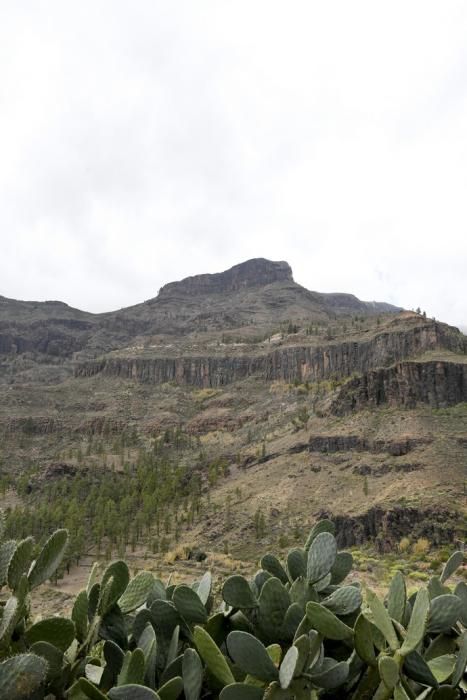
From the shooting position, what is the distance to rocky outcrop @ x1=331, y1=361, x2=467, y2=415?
54.0m

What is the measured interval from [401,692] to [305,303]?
18163cm

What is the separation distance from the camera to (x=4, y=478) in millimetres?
66375

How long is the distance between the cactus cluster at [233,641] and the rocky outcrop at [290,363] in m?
78.1

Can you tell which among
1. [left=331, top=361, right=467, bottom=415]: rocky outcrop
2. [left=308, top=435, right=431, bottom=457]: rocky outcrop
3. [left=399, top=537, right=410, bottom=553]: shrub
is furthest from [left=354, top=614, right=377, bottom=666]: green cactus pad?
[left=331, top=361, right=467, bottom=415]: rocky outcrop

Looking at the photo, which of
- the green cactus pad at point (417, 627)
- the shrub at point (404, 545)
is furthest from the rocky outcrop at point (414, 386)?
the green cactus pad at point (417, 627)

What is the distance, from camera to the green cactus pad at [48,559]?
2.57 meters

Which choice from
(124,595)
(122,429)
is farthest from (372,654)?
(122,429)

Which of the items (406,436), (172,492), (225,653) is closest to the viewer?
(225,653)

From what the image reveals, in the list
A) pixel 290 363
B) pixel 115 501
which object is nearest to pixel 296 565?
pixel 115 501

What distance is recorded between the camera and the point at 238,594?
278cm

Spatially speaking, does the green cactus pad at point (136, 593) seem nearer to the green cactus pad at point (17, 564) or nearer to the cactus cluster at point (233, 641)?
the cactus cluster at point (233, 641)

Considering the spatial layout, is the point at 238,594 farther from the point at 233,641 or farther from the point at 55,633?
the point at 55,633

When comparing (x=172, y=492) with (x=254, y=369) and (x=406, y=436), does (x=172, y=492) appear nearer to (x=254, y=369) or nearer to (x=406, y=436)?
(x=406, y=436)

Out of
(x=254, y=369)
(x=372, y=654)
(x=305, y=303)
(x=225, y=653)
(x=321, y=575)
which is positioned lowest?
(x=225, y=653)
